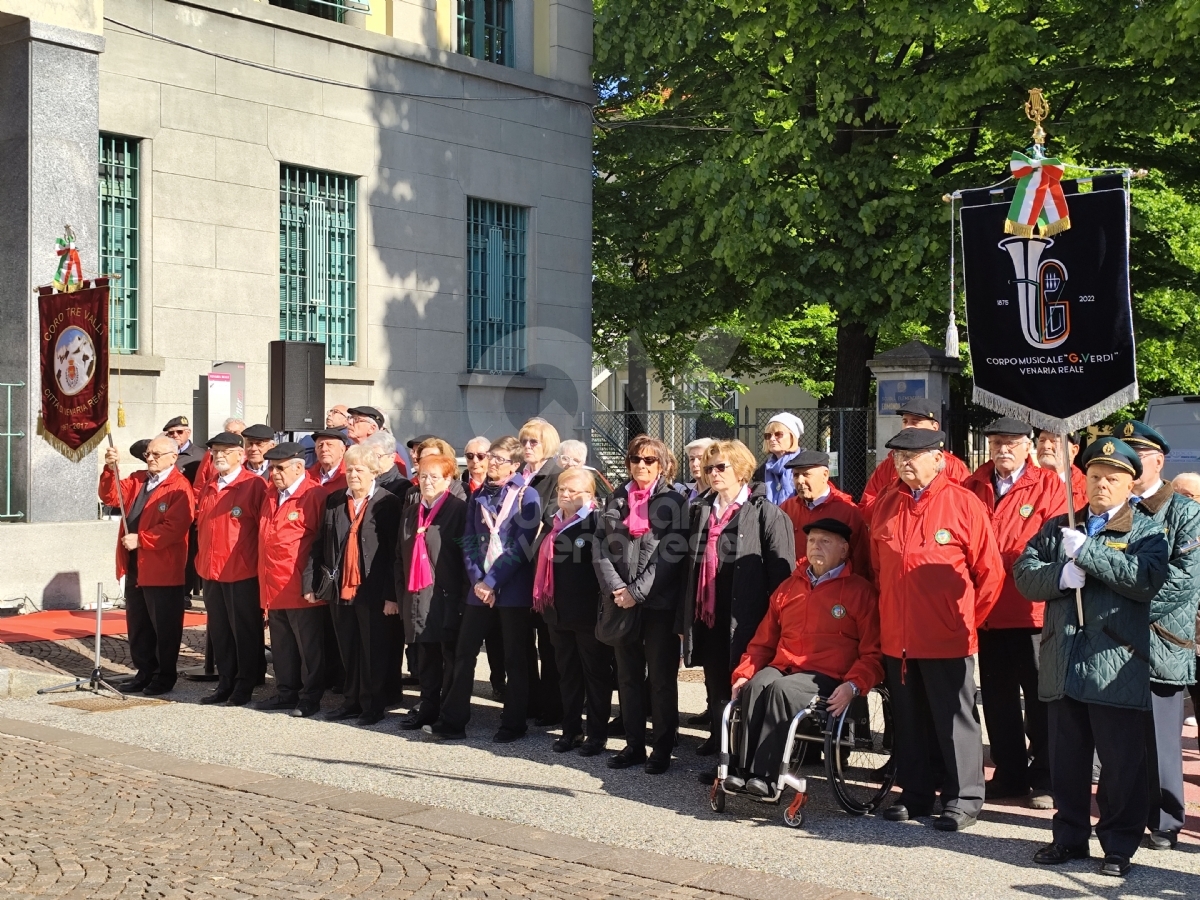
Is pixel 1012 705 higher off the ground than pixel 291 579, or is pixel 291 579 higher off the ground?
pixel 291 579

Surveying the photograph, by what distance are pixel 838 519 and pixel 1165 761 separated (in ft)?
6.77

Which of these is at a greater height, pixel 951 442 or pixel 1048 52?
pixel 1048 52

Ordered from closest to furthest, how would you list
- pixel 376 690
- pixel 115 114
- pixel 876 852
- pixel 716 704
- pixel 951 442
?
pixel 876 852 < pixel 716 704 < pixel 376 690 < pixel 115 114 < pixel 951 442

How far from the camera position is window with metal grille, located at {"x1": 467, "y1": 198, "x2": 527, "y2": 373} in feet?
71.8

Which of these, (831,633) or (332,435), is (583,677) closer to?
(831,633)

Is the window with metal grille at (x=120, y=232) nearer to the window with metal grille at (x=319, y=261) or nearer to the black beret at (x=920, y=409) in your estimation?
the window with metal grille at (x=319, y=261)

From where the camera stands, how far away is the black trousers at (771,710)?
290 inches

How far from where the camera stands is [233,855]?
6.66 meters

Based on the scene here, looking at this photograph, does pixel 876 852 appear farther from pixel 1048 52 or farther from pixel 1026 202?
pixel 1048 52

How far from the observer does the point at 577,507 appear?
358 inches

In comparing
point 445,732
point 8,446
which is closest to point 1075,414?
point 445,732

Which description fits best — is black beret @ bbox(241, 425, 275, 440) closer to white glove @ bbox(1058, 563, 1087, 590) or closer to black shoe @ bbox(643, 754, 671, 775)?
black shoe @ bbox(643, 754, 671, 775)

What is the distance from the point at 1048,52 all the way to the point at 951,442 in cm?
512

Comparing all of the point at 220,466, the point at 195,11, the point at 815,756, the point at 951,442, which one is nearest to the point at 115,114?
the point at 195,11
